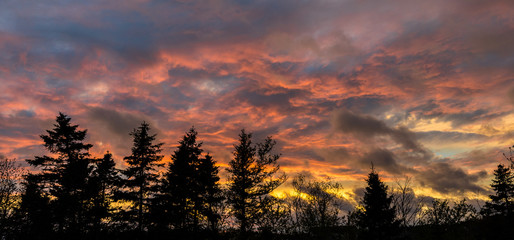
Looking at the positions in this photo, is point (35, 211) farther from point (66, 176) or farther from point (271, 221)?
point (271, 221)

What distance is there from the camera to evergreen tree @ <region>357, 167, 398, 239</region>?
27047 millimetres

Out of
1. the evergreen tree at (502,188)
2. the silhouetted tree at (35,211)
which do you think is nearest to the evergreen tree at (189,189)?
the silhouetted tree at (35,211)

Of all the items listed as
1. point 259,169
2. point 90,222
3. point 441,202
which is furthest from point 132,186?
point 441,202

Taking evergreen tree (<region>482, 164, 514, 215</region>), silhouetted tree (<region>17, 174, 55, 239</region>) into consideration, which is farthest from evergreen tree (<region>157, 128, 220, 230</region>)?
evergreen tree (<region>482, 164, 514, 215</region>)

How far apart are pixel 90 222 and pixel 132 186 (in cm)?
726

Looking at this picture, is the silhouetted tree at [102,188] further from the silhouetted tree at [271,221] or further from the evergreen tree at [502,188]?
the evergreen tree at [502,188]

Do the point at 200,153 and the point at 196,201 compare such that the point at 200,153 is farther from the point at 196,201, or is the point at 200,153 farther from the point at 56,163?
the point at 56,163

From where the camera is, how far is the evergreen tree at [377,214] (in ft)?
88.7

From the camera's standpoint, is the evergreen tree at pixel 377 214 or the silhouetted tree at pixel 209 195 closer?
the evergreen tree at pixel 377 214

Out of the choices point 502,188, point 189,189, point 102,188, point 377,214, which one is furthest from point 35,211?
point 502,188

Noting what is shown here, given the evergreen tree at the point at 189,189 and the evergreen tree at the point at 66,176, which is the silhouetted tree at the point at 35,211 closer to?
the evergreen tree at the point at 66,176

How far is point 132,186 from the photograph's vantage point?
36.0 metres

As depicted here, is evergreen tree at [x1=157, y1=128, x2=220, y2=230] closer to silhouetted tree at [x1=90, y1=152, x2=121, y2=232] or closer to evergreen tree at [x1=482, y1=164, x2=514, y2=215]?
silhouetted tree at [x1=90, y1=152, x2=121, y2=232]

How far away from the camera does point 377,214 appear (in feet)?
89.5
